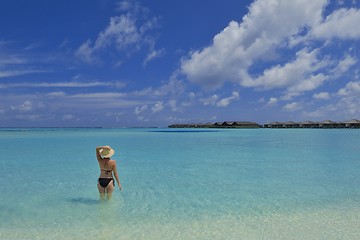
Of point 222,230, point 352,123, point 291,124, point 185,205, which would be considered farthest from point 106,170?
point 291,124

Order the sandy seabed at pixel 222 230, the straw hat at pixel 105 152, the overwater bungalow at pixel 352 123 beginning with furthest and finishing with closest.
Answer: the overwater bungalow at pixel 352 123
the straw hat at pixel 105 152
the sandy seabed at pixel 222 230

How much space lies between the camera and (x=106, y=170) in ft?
23.7

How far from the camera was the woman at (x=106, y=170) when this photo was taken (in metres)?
7.04

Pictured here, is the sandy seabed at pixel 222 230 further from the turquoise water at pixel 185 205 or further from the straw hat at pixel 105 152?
the straw hat at pixel 105 152

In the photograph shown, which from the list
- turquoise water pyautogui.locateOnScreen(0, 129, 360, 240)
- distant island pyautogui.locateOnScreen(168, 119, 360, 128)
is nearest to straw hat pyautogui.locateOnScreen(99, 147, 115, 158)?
turquoise water pyautogui.locateOnScreen(0, 129, 360, 240)

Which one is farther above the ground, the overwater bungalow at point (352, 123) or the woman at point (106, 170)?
the overwater bungalow at point (352, 123)

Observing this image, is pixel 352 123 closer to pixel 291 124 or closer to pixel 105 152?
pixel 291 124

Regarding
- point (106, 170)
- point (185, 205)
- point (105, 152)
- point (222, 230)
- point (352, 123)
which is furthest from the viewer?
point (352, 123)

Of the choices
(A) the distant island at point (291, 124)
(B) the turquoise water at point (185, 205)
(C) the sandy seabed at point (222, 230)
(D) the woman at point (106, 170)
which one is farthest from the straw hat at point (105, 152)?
(A) the distant island at point (291, 124)

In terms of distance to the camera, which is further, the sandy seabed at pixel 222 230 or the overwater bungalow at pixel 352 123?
the overwater bungalow at pixel 352 123

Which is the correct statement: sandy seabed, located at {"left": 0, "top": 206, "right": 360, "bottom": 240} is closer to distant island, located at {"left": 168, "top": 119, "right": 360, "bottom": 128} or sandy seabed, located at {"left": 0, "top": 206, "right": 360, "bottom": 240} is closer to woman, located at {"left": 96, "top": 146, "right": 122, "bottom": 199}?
Result: woman, located at {"left": 96, "top": 146, "right": 122, "bottom": 199}

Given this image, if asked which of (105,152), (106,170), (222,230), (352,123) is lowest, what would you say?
(222,230)

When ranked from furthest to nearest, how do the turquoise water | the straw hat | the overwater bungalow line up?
the overwater bungalow < the straw hat < the turquoise water

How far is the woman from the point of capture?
7043mm
